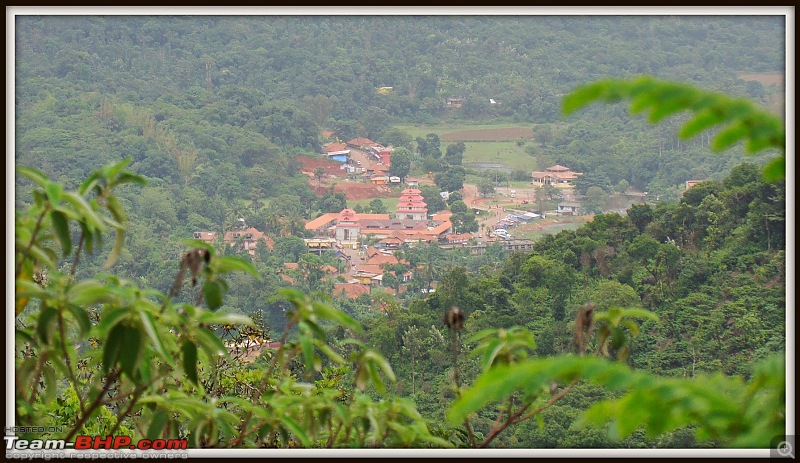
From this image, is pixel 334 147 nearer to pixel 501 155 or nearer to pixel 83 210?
pixel 501 155

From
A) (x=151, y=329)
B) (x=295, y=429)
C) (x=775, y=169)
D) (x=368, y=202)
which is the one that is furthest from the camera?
(x=368, y=202)

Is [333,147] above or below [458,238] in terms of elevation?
above

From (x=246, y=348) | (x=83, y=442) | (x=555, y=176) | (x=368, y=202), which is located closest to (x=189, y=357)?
(x=83, y=442)

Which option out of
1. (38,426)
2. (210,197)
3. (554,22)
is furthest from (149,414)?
(554,22)

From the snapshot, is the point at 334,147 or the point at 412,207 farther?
the point at 334,147

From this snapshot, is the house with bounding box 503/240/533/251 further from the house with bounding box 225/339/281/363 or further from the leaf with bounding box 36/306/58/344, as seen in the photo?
the leaf with bounding box 36/306/58/344

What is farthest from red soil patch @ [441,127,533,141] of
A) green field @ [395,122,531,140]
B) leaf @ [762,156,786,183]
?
leaf @ [762,156,786,183]
